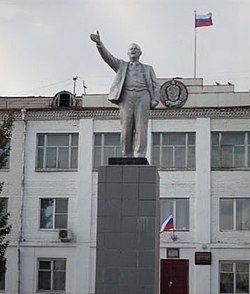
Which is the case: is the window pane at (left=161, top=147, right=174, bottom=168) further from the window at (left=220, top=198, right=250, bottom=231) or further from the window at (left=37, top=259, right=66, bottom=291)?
the window at (left=37, top=259, right=66, bottom=291)

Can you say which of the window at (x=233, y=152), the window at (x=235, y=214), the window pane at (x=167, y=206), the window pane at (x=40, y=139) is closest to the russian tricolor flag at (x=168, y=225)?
the window pane at (x=167, y=206)

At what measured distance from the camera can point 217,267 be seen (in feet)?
97.6

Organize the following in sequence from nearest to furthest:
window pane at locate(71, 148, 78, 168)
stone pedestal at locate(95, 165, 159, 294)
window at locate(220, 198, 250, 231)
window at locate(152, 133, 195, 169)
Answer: stone pedestal at locate(95, 165, 159, 294)
window at locate(220, 198, 250, 231)
window at locate(152, 133, 195, 169)
window pane at locate(71, 148, 78, 168)

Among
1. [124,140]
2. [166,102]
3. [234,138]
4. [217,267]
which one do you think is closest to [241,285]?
[217,267]

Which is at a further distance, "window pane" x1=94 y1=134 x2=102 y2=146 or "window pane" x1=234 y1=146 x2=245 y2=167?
"window pane" x1=94 y1=134 x2=102 y2=146

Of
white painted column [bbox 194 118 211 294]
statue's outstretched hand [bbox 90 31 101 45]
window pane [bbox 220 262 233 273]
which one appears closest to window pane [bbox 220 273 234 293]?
window pane [bbox 220 262 233 273]

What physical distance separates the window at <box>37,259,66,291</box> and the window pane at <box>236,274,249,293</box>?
279 inches

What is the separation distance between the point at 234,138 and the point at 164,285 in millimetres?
6659

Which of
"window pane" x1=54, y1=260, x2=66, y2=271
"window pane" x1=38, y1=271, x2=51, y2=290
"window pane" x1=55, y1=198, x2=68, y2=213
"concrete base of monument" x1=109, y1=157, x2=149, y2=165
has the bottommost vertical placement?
"window pane" x1=38, y1=271, x2=51, y2=290

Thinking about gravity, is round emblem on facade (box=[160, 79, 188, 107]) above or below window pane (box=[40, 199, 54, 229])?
above

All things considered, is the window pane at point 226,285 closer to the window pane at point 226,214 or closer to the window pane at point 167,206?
the window pane at point 226,214

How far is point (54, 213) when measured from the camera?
3122 centimetres

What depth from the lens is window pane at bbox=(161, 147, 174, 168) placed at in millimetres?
30750

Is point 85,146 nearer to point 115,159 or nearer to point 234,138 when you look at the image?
point 234,138
